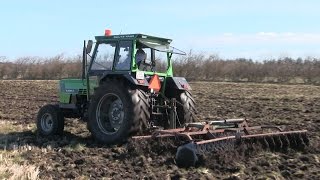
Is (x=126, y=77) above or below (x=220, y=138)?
above

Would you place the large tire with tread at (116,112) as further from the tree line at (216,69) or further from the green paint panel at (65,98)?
the tree line at (216,69)

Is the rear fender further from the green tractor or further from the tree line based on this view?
the tree line

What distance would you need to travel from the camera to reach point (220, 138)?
767 centimetres

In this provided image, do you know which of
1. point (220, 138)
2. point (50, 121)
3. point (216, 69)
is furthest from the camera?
point (216, 69)

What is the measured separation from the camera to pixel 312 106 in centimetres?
1655

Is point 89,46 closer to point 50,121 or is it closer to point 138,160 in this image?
point 50,121

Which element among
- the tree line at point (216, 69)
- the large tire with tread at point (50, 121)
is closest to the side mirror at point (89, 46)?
the large tire with tread at point (50, 121)

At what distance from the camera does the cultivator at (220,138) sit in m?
7.30

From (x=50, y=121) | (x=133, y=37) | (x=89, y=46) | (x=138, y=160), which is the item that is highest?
(x=133, y=37)

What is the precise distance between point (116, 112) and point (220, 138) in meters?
2.72

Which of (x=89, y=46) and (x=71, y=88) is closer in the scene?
(x=89, y=46)

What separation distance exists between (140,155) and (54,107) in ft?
11.2

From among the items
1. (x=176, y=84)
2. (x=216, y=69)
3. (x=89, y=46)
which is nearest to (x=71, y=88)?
(x=89, y=46)

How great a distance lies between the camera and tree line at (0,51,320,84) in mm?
35812
